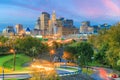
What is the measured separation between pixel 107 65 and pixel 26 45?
2538cm

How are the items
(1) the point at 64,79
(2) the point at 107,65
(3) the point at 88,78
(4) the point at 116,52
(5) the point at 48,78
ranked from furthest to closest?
(2) the point at 107,65, (4) the point at 116,52, (3) the point at 88,78, (1) the point at 64,79, (5) the point at 48,78

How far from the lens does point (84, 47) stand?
9581 cm

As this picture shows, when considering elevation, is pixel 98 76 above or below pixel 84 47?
below

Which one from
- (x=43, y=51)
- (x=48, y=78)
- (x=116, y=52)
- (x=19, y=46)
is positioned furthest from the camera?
(x=43, y=51)

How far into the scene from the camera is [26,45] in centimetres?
10269

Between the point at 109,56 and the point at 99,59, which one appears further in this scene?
the point at 99,59

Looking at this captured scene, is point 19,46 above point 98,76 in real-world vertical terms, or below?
above

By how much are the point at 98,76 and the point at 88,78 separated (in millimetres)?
6087

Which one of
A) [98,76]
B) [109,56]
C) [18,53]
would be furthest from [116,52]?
[18,53]

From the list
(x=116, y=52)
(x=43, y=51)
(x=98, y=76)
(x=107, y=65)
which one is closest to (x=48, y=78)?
(x=98, y=76)

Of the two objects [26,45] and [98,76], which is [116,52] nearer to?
[98,76]

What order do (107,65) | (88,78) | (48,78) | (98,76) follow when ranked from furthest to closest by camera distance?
(107,65), (98,76), (88,78), (48,78)

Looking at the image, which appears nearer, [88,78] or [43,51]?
[88,78]

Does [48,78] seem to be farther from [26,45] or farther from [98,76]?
[26,45]
